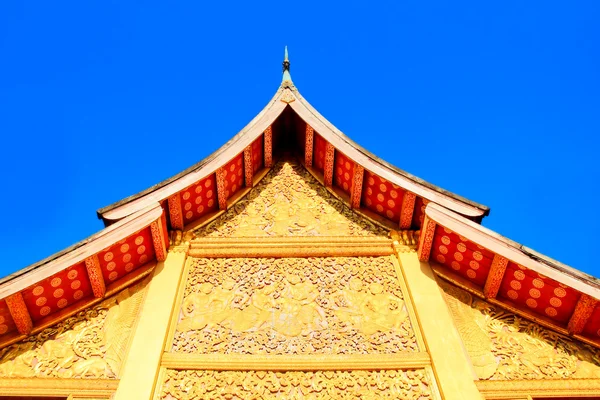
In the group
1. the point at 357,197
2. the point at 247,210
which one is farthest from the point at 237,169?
the point at 357,197

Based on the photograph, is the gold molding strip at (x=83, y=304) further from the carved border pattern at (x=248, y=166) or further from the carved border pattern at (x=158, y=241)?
the carved border pattern at (x=248, y=166)

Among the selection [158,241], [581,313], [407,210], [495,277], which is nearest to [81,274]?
[158,241]

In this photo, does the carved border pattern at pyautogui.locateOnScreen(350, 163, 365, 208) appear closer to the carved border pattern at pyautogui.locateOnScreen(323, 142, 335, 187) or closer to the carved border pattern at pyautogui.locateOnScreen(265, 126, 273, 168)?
the carved border pattern at pyautogui.locateOnScreen(323, 142, 335, 187)

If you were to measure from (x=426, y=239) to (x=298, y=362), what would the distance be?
5.98 ft

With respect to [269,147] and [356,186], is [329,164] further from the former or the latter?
[269,147]

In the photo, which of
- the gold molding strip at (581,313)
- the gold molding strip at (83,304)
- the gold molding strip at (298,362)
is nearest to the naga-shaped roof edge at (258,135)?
the gold molding strip at (83,304)

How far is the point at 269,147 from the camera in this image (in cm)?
634

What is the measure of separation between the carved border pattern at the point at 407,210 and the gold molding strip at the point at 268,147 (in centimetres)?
187

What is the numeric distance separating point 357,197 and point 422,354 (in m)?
2.06

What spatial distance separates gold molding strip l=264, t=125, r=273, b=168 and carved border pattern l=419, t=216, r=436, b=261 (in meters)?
2.26

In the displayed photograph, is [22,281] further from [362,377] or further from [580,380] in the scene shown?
[580,380]

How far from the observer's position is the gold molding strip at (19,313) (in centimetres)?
423

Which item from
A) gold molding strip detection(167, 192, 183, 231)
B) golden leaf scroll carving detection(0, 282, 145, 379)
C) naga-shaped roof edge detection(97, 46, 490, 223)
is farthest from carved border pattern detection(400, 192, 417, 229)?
golden leaf scroll carving detection(0, 282, 145, 379)

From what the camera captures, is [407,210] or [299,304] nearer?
[299,304]
